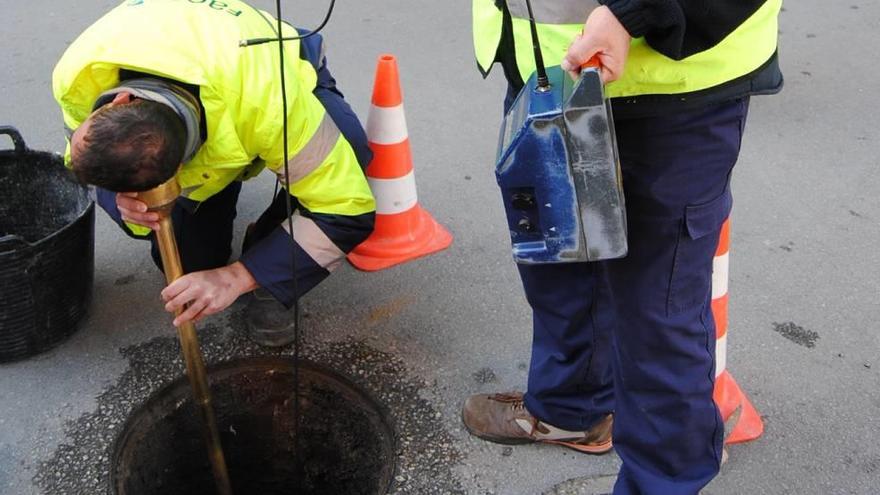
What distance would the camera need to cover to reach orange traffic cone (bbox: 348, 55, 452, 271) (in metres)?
2.54

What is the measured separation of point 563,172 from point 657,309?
0.39 m

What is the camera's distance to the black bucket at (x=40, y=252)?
215 centimetres

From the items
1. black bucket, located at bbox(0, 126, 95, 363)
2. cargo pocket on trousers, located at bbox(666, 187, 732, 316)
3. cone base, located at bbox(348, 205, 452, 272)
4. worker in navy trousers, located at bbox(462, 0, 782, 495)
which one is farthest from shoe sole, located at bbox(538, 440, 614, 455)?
black bucket, located at bbox(0, 126, 95, 363)

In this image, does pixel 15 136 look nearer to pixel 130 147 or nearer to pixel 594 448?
pixel 130 147

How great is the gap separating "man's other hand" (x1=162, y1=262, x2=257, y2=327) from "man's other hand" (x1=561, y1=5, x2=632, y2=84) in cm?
108

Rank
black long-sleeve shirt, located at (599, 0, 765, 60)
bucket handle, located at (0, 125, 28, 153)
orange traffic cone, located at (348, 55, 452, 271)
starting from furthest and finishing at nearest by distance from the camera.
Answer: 1. orange traffic cone, located at (348, 55, 452, 271)
2. bucket handle, located at (0, 125, 28, 153)
3. black long-sleeve shirt, located at (599, 0, 765, 60)

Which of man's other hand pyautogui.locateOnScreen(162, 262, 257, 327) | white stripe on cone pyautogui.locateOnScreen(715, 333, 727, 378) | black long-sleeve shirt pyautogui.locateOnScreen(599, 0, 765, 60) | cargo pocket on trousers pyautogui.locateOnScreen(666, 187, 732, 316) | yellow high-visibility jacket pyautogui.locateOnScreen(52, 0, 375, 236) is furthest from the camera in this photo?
white stripe on cone pyautogui.locateOnScreen(715, 333, 727, 378)

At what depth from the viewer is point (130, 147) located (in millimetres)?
1611

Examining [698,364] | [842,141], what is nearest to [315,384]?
[698,364]

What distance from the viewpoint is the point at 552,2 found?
146cm

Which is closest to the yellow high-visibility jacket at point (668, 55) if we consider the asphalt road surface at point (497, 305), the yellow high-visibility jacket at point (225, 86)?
the yellow high-visibility jacket at point (225, 86)

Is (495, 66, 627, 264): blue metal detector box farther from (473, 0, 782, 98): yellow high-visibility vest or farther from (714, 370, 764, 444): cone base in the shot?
(714, 370, 764, 444): cone base

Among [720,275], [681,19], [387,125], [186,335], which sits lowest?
[720,275]

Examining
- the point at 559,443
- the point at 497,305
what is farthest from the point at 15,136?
the point at 559,443
